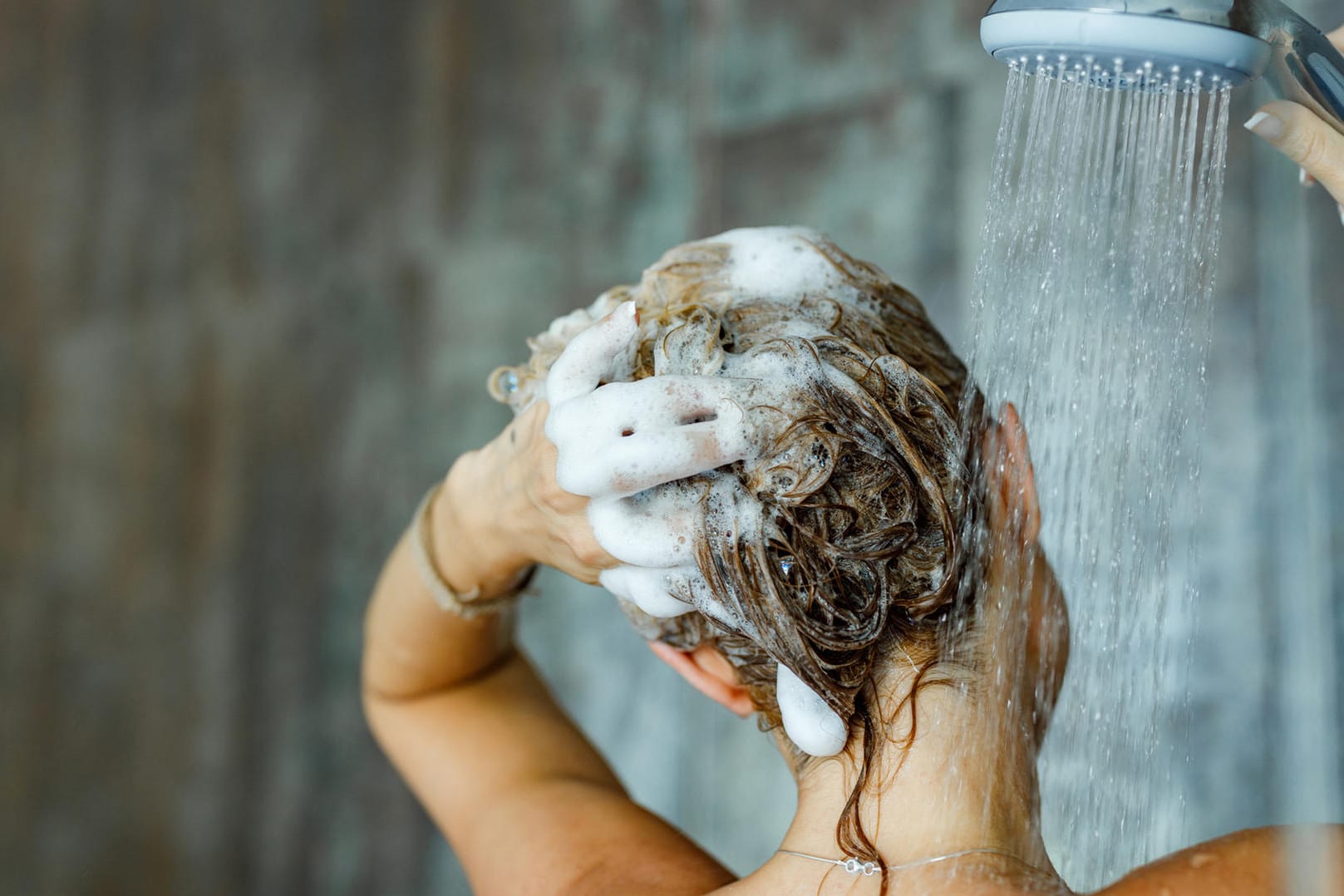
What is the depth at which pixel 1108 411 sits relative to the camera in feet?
3.59

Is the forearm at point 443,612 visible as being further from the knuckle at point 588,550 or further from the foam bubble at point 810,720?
the foam bubble at point 810,720

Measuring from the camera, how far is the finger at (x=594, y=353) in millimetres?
739

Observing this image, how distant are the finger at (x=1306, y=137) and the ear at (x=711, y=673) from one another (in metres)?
0.46

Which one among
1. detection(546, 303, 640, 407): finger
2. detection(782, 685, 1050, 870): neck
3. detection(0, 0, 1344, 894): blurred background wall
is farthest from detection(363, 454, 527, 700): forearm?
detection(0, 0, 1344, 894): blurred background wall

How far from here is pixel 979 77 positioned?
1.69 metres

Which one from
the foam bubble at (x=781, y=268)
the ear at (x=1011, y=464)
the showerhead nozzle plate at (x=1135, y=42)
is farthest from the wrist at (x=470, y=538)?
the showerhead nozzle plate at (x=1135, y=42)

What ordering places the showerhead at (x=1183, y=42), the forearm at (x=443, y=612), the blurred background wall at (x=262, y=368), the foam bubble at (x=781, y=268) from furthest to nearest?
the blurred background wall at (x=262, y=368), the forearm at (x=443, y=612), the foam bubble at (x=781, y=268), the showerhead at (x=1183, y=42)

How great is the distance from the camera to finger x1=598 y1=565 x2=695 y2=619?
77cm

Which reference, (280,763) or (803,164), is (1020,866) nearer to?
(803,164)

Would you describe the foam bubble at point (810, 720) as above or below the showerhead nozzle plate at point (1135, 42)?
below

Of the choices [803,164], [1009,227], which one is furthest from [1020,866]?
[803,164]

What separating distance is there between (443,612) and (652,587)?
0.34 m

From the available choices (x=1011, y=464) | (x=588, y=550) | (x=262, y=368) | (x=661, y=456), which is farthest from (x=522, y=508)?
(x=262, y=368)

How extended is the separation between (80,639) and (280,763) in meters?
0.45
